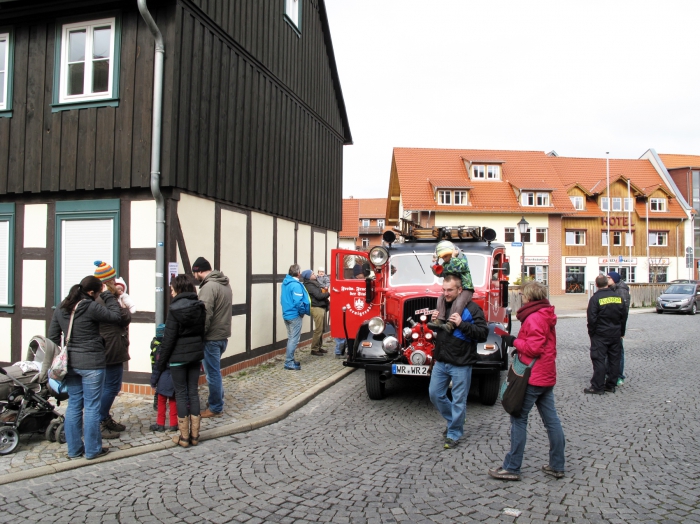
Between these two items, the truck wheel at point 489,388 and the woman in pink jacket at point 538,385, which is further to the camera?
the truck wheel at point 489,388

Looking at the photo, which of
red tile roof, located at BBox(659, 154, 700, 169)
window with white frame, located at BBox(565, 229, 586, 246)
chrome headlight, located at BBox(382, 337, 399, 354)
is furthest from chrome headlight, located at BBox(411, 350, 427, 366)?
red tile roof, located at BBox(659, 154, 700, 169)

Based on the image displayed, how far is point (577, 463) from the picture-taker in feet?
17.5

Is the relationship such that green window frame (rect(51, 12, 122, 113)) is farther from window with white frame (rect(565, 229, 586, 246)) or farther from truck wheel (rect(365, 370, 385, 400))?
window with white frame (rect(565, 229, 586, 246))

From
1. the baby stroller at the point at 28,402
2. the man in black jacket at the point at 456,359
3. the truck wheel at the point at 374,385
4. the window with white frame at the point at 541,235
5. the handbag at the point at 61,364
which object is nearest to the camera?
the handbag at the point at 61,364

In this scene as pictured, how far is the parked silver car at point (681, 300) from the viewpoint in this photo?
27.0 meters

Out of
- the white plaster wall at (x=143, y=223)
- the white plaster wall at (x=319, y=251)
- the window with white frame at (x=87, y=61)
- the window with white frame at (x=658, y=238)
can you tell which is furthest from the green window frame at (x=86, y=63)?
the window with white frame at (x=658, y=238)

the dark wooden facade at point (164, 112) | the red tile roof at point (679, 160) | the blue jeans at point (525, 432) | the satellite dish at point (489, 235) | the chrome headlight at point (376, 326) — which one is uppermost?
the red tile roof at point (679, 160)

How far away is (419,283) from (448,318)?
2.99m

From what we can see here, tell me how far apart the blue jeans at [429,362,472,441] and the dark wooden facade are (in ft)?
→ 16.0

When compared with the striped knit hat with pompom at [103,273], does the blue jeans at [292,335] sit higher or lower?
lower

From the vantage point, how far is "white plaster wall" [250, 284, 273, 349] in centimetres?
1094

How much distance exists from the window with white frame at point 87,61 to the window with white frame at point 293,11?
5.09 m

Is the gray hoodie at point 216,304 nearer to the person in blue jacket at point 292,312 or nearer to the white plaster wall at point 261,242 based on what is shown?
the person in blue jacket at point 292,312

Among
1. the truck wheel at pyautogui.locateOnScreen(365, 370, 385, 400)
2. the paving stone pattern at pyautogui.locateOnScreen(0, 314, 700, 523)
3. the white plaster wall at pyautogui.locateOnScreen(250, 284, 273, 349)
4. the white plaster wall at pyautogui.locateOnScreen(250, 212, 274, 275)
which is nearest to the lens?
the paving stone pattern at pyautogui.locateOnScreen(0, 314, 700, 523)
